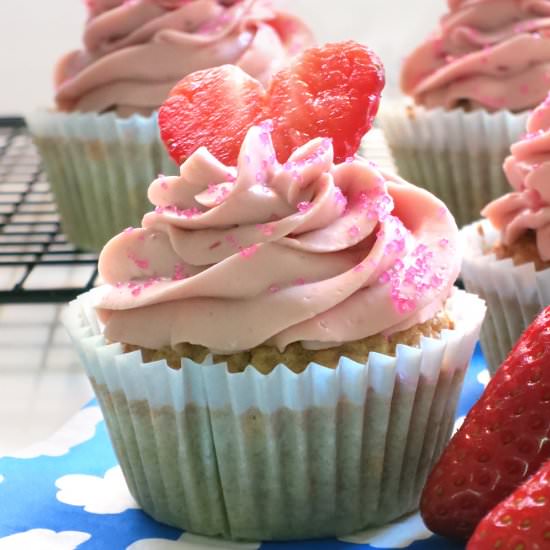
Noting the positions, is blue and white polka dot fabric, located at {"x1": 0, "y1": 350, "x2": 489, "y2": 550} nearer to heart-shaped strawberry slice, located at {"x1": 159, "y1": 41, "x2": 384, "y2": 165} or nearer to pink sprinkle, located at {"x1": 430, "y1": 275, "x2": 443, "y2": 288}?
pink sprinkle, located at {"x1": 430, "y1": 275, "x2": 443, "y2": 288}

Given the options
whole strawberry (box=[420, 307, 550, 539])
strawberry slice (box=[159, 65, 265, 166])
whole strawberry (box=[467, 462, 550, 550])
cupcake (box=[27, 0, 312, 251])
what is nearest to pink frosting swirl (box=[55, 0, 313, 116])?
cupcake (box=[27, 0, 312, 251])

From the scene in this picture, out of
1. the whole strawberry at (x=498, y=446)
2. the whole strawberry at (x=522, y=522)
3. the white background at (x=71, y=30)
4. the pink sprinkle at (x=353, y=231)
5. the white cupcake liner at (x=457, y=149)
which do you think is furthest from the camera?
the white background at (x=71, y=30)

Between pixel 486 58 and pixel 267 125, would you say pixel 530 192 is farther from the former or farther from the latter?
pixel 486 58

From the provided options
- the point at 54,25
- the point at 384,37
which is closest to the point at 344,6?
the point at 384,37

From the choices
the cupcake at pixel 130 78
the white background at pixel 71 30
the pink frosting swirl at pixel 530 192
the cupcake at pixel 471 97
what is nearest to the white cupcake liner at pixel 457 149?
the cupcake at pixel 471 97

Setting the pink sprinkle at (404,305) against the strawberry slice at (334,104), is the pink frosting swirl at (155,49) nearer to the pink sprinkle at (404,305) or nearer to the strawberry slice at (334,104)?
the strawberry slice at (334,104)

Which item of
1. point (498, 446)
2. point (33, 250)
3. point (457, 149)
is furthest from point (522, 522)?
point (33, 250)
